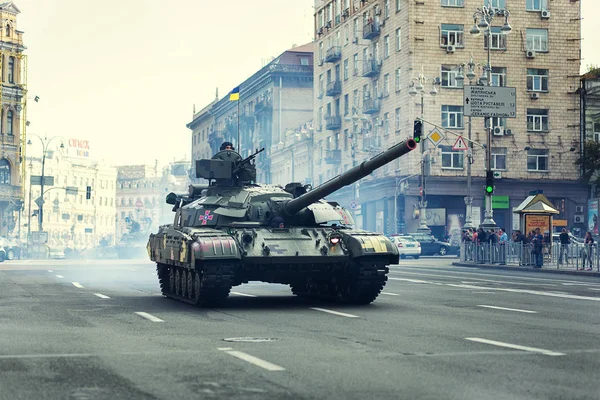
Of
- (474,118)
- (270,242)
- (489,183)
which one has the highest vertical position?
(474,118)

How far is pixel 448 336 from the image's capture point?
12.1 meters

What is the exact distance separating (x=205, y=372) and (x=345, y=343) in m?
2.66

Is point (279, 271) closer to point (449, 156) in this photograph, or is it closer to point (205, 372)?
point (205, 372)

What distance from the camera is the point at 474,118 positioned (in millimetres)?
65062

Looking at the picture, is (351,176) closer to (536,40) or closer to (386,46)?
(536,40)

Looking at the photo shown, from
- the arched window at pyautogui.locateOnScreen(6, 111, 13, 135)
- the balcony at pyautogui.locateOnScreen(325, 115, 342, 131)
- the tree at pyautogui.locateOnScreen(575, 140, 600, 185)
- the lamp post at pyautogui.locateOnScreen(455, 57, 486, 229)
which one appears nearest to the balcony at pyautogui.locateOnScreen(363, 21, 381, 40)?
the balcony at pyautogui.locateOnScreen(325, 115, 342, 131)

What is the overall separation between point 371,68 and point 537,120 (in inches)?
428

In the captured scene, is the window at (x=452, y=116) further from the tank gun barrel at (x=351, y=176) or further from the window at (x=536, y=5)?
the tank gun barrel at (x=351, y=176)

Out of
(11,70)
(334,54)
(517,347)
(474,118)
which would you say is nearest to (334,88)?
(334,54)

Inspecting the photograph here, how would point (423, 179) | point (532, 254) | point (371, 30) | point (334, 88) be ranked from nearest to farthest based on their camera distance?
1. point (532, 254)
2. point (423, 179)
3. point (371, 30)
4. point (334, 88)

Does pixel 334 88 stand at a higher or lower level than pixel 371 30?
lower

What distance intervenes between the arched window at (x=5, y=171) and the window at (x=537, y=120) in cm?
4417

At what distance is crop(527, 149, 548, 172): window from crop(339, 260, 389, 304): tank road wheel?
4988cm

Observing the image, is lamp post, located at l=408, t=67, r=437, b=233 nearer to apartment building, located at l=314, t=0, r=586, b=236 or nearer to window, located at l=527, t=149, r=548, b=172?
apartment building, located at l=314, t=0, r=586, b=236
